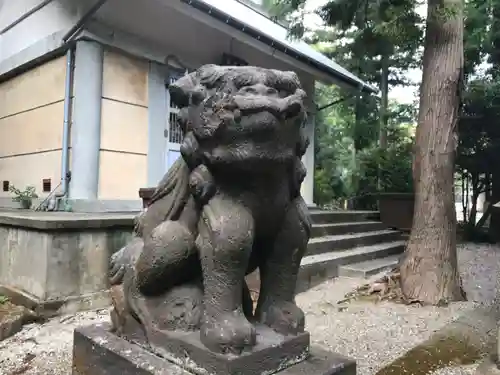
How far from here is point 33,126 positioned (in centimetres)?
562

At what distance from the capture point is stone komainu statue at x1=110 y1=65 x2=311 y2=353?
1.39 meters

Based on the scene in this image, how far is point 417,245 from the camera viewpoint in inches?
155

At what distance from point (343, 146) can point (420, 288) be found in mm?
10019

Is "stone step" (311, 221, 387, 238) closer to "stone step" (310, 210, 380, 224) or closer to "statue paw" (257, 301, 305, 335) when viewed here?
"stone step" (310, 210, 380, 224)

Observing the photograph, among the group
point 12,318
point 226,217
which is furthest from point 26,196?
point 226,217

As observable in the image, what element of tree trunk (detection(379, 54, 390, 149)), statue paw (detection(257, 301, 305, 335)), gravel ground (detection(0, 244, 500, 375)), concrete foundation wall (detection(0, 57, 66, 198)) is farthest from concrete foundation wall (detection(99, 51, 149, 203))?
tree trunk (detection(379, 54, 390, 149))

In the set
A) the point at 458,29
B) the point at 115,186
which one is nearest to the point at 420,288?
the point at 458,29

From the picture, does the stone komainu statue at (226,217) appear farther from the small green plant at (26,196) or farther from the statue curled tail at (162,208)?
the small green plant at (26,196)

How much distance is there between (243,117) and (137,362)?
2.95 ft

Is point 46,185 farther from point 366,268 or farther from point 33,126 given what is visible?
point 366,268

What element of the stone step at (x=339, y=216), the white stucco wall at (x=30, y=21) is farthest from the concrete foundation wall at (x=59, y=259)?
the stone step at (x=339, y=216)

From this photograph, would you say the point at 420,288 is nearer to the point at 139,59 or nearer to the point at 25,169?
the point at 139,59

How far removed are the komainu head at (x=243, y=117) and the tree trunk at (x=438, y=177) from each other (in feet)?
9.10

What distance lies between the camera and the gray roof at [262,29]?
5.05 m
